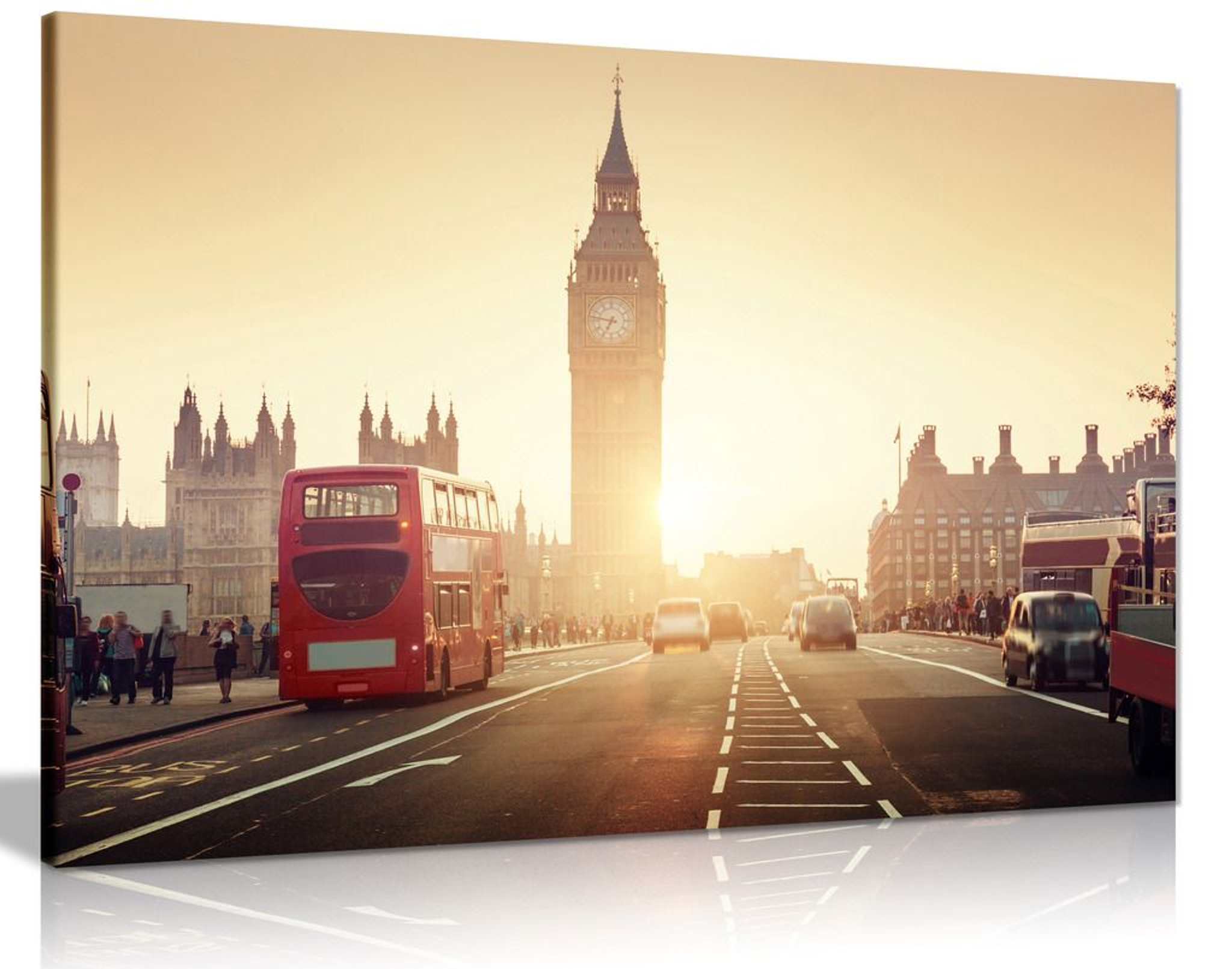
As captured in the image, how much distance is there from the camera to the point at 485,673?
85.5ft

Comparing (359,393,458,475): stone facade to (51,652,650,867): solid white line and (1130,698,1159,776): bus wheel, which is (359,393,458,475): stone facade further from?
(1130,698,1159,776): bus wheel

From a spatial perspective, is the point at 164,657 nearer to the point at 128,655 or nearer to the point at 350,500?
the point at 128,655

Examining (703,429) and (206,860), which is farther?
(703,429)

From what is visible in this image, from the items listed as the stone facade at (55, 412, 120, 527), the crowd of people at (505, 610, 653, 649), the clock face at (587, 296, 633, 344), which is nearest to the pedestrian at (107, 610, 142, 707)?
the stone facade at (55, 412, 120, 527)

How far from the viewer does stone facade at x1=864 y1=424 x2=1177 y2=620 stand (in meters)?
19.7

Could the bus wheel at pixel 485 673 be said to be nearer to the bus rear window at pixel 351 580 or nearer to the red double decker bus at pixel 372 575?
the red double decker bus at pixel 372 575

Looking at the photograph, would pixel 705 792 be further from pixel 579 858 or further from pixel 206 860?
pixel 206 860

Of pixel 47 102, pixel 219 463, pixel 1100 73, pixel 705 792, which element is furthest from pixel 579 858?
Result: pixel 1100 73

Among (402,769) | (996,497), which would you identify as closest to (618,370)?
(996,497)

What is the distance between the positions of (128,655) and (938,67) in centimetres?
1130

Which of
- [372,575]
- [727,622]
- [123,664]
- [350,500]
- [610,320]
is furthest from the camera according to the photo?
[727,622]

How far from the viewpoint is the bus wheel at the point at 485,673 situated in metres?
25.4

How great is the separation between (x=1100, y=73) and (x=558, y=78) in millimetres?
6626

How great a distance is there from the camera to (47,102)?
599 inches
